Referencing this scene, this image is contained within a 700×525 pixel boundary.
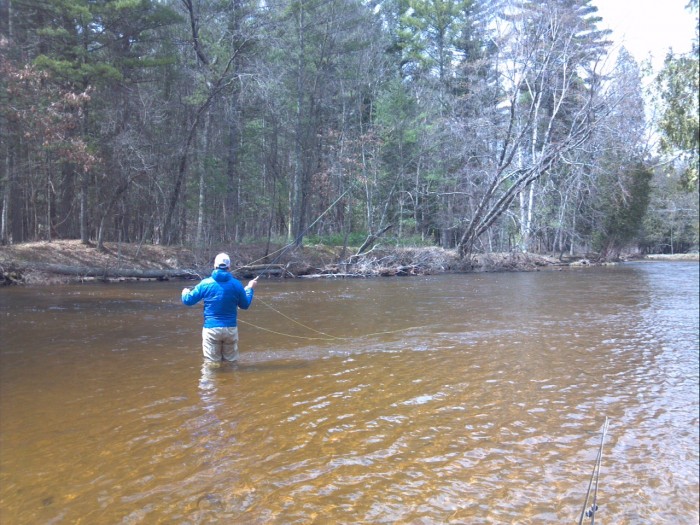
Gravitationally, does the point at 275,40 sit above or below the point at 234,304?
above

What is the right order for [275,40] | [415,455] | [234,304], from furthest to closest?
[275,40] → [234,304] → [415,455]

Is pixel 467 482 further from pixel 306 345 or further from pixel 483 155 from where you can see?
pixel 483 155

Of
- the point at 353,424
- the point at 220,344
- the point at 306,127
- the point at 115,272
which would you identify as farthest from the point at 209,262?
the point at 353,424

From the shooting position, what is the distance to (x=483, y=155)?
3073 cm

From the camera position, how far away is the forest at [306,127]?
2406 centimetres

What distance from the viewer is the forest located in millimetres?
24062

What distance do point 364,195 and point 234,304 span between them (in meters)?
28.2

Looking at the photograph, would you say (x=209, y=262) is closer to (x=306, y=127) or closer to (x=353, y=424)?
(x=306, y=127)

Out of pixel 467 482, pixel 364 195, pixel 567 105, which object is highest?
pixel 567 105

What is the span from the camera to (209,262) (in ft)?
90.5

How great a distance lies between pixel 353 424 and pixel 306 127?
2904 centimetres

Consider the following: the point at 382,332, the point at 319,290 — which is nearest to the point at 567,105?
the point at 319,290

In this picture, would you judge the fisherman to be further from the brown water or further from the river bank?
the river bank

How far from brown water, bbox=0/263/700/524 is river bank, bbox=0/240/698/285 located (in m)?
11.9
